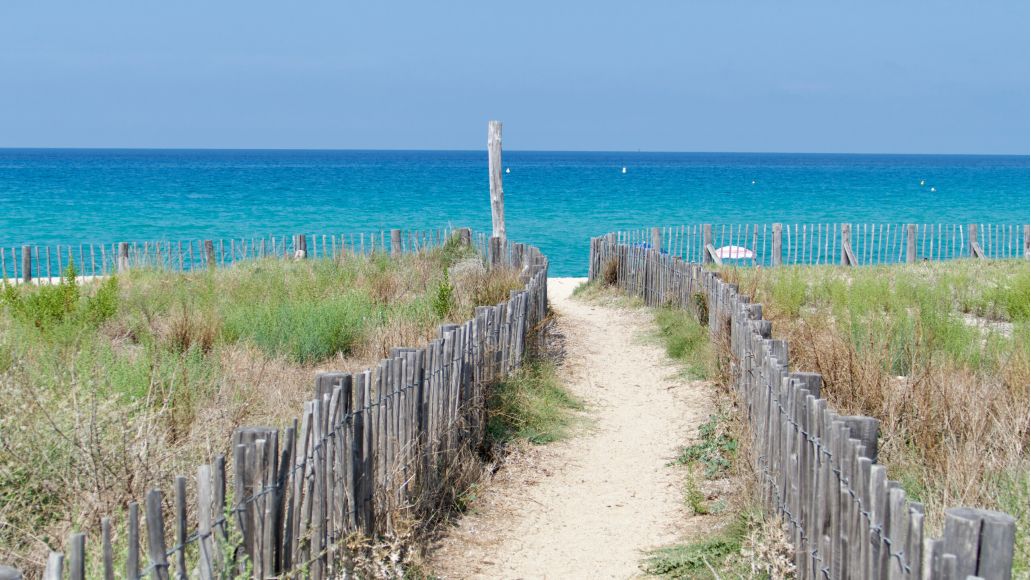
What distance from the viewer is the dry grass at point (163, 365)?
4.04m

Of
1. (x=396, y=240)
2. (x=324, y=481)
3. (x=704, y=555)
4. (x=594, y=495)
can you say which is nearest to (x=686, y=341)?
(x=594, y=495)

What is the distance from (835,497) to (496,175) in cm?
1383

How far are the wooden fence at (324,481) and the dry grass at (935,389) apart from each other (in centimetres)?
233

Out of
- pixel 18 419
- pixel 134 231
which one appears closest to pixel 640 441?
pixel 18 419

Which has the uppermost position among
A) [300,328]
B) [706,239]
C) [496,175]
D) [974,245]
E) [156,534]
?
[496,175]

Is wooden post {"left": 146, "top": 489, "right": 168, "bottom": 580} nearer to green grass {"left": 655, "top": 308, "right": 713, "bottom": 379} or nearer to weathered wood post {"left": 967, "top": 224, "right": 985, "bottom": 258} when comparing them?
green grass {"left": 655, "top": 308, "right": 713, "bottom": 379}

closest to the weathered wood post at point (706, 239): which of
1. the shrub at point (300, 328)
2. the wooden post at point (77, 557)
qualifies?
the shrub at point (300, 328)

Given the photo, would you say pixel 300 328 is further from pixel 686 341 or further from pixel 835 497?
pixel 835 497

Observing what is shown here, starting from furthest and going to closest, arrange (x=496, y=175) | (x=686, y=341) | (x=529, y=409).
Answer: (x=496, y=175) < (x=686, y=341) < (x=529, y=409)

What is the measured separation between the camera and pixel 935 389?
5.47 meters

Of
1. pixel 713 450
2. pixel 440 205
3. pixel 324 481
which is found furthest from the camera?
pixel 440 205

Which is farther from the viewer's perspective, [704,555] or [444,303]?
[444,303]

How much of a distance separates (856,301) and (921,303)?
2.18ft

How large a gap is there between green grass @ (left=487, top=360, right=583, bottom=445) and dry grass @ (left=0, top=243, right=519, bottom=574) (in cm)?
97
